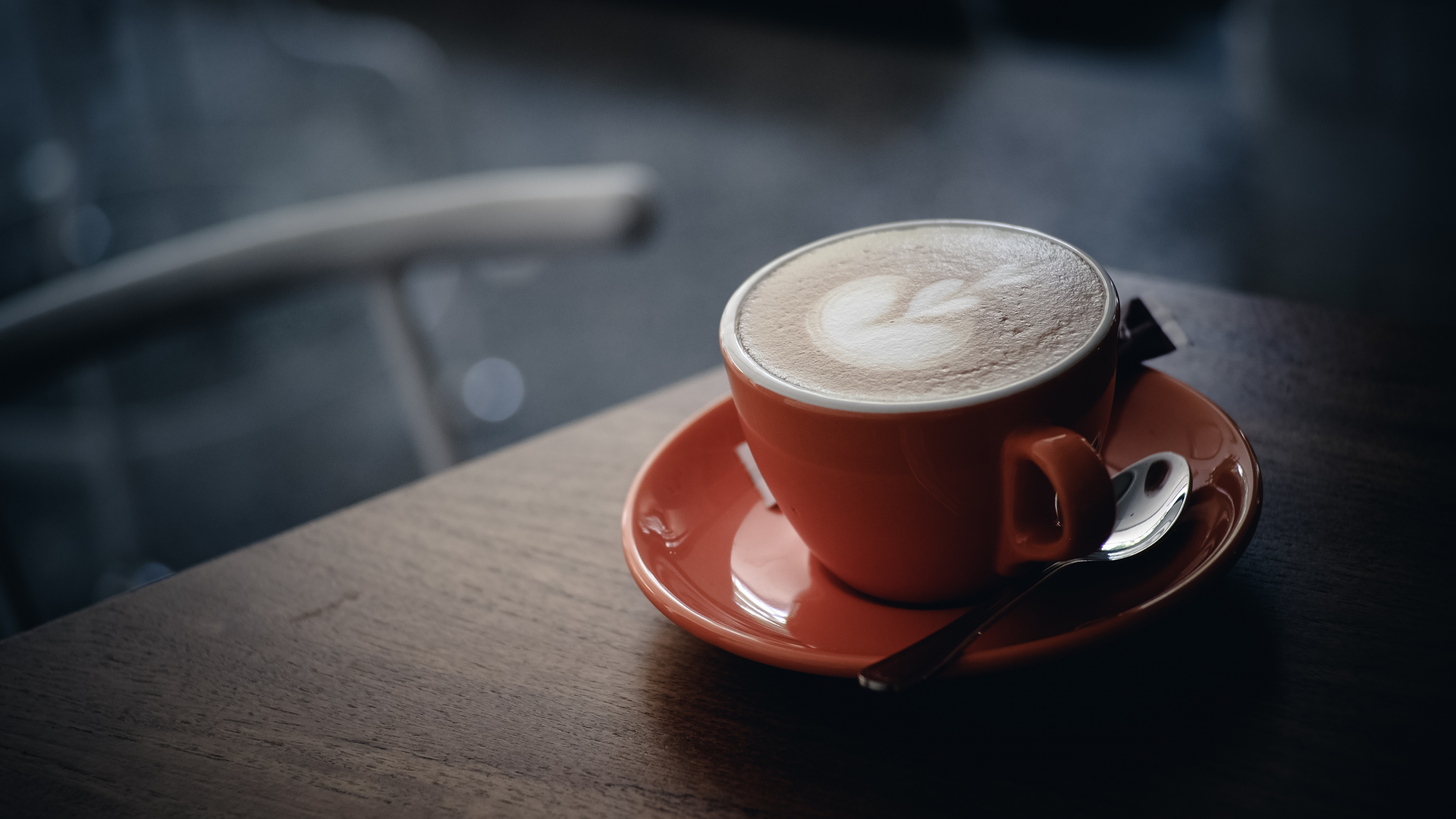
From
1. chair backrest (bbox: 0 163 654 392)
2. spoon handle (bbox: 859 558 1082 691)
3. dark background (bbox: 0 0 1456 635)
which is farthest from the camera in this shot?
dark background (bbox: 0 0 1456 635)

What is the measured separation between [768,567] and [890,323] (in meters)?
0.11

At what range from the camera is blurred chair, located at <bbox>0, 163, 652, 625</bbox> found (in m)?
0.69

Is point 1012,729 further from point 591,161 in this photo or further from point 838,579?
point 591,161

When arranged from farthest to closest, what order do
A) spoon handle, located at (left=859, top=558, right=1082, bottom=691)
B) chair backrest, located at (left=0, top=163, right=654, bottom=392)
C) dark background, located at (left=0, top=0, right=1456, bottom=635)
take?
dark background, located at (left=0, top=0, right=1456, bottom=635) → chair backrest, located at (left=0, top=163, right=654, bottom=392) → spoon handle, located at (left=859, top=558, right=1082, bottom=691)

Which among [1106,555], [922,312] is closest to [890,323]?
[922,312]

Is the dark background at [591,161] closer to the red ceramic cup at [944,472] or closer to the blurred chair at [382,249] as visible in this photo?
the blurred chair at [382,249]

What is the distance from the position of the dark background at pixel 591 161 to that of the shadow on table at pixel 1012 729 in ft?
1.72

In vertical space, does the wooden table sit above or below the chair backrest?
below

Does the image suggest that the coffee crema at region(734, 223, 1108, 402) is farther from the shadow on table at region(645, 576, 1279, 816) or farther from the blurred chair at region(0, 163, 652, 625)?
the blurred chair at region(0, 163, 652, 625)

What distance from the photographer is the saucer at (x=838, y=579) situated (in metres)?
0.32

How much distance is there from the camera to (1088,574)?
0.36 metres

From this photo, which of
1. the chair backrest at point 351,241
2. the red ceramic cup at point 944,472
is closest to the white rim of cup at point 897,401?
the red ceramic cup at point 944,472

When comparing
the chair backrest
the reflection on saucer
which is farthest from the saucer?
the chair backrest

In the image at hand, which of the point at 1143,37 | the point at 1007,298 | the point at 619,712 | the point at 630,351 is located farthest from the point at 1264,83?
the point at 619,712
